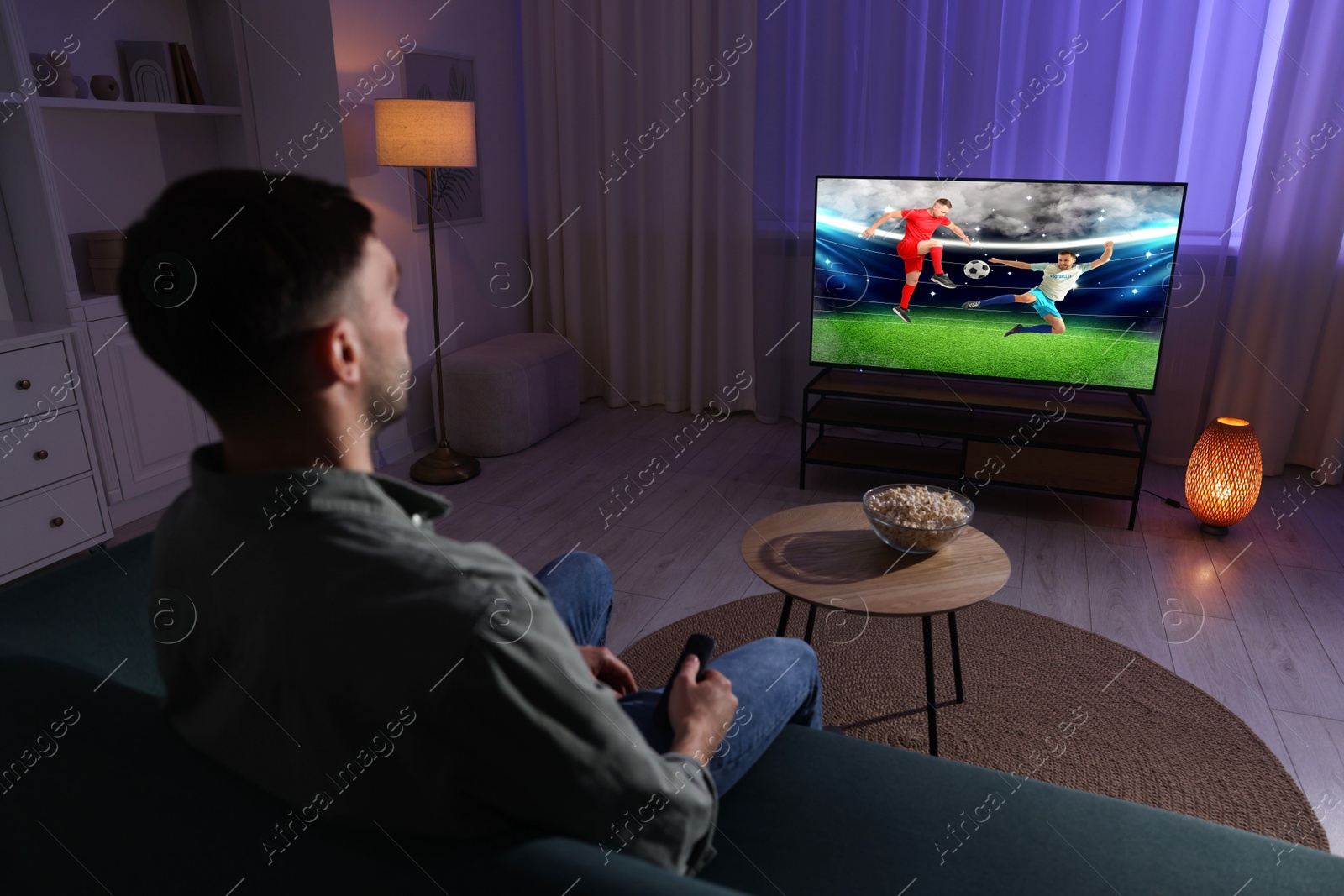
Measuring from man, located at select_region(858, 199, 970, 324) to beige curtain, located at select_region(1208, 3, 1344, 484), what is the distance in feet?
3.79

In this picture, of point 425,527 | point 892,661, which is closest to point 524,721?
point 425,527

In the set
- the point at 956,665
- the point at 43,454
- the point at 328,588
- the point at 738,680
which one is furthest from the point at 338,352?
the point at 43,454

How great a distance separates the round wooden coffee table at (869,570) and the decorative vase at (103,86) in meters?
2.60

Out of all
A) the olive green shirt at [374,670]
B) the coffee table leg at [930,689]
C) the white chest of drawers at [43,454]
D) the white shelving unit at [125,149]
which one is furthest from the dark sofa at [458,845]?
the white shelving unit at [125,149]

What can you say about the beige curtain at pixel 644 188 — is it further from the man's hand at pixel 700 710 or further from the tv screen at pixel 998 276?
the man's hand at pixel 700 710

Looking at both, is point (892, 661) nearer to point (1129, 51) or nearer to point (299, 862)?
point (299, 862)

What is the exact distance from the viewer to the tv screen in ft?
9.81

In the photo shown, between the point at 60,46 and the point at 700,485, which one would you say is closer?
the point at 60,46

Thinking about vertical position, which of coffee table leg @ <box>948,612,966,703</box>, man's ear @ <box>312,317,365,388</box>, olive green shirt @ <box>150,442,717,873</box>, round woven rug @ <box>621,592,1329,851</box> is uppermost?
man's ear @ <box>312,317,365,388</box>

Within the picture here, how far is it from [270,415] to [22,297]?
9.35 feet

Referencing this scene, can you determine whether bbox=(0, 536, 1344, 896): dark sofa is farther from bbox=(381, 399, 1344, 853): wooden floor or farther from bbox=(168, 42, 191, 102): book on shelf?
bbox=(168, 42, 191, 102): book on shelf

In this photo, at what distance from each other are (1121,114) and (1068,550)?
1.70 metres

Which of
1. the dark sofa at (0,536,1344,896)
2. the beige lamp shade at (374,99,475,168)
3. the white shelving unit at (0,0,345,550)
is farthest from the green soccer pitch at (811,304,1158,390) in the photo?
the dark sofa at (0,536,1344,896)

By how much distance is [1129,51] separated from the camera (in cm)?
332
